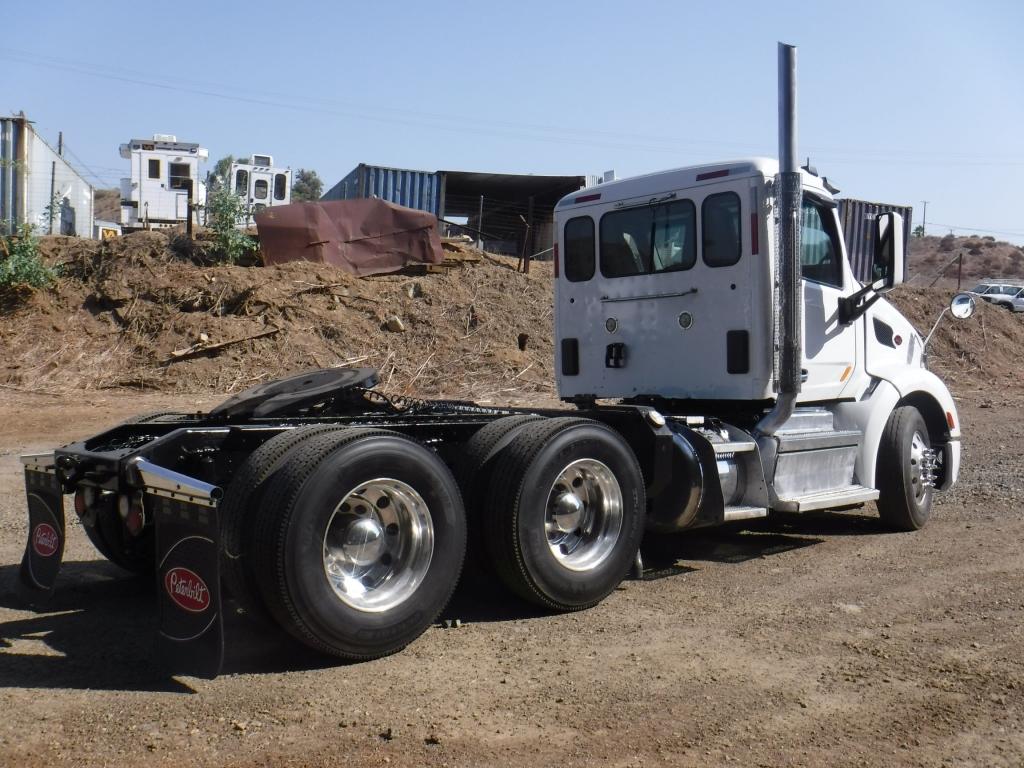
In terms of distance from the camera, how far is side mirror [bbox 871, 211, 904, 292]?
734 centimetres

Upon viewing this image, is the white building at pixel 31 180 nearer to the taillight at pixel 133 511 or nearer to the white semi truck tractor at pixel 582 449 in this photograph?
the white semi truck tractor at pixel 582 449

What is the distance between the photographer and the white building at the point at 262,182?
28.1 m

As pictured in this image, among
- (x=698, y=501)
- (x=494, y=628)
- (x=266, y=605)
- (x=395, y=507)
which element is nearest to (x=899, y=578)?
(x=698, y=501)

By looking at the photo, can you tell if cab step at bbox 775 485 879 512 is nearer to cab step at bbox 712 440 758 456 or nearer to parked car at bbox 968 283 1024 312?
cab step at bbox 712 440 758 456

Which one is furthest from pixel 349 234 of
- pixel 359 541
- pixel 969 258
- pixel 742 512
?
pixel 969 258

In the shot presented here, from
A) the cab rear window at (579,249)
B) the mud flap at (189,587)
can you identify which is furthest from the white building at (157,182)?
the mud flap at (189,587)

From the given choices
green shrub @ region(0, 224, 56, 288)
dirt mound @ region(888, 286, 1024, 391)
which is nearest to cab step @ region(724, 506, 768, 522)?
green shrub @ region(0, 224, 56, 288)

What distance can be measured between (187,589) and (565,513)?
2.22m

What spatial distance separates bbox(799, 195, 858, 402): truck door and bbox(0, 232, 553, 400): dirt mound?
32.5ft

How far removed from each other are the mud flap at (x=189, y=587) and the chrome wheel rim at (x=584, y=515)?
80.3 inches

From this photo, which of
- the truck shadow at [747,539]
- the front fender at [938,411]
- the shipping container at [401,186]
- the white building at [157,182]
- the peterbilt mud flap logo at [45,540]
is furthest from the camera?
the white building at [157,182]

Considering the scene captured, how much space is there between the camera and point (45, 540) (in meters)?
5.21

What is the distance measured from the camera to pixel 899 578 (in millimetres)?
6398

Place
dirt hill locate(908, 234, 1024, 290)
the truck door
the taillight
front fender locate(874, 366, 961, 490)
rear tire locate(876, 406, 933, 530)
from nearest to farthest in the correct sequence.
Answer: the taillight
the truck door
rear tire locate(876, 406, 933, 530)
front fender locate(874, 366, 961, 490)
dirt hill locate(908, 234, 1024, 290)
